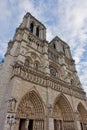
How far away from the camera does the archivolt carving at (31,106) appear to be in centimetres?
862

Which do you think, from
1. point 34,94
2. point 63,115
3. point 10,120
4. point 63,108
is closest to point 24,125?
point 10,120

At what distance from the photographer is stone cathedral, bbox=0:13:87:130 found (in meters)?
8.09

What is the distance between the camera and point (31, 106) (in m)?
9.45

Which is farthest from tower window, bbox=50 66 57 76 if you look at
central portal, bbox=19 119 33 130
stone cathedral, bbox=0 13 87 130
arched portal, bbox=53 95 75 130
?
central portal, bbox=19 119 33 130

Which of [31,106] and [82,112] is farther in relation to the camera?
[82,112]

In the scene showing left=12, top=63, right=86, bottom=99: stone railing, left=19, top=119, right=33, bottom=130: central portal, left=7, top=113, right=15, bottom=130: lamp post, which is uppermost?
left=12, top=63, right=86, bottom=99: stone railing

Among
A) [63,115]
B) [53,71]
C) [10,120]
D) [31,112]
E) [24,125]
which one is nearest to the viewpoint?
[10,120]

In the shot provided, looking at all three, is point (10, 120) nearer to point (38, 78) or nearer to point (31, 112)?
point (31, 112)

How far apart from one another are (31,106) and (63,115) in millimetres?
4317

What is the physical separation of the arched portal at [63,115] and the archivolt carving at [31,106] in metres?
2.39

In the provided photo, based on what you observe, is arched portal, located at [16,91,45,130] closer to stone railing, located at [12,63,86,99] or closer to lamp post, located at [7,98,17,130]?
lamp post, located at [7,98,17,130]

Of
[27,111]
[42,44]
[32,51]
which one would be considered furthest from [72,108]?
[42,44]

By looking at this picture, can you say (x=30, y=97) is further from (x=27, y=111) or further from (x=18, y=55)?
(x=18, y=55)

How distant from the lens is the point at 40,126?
28.3 feet
